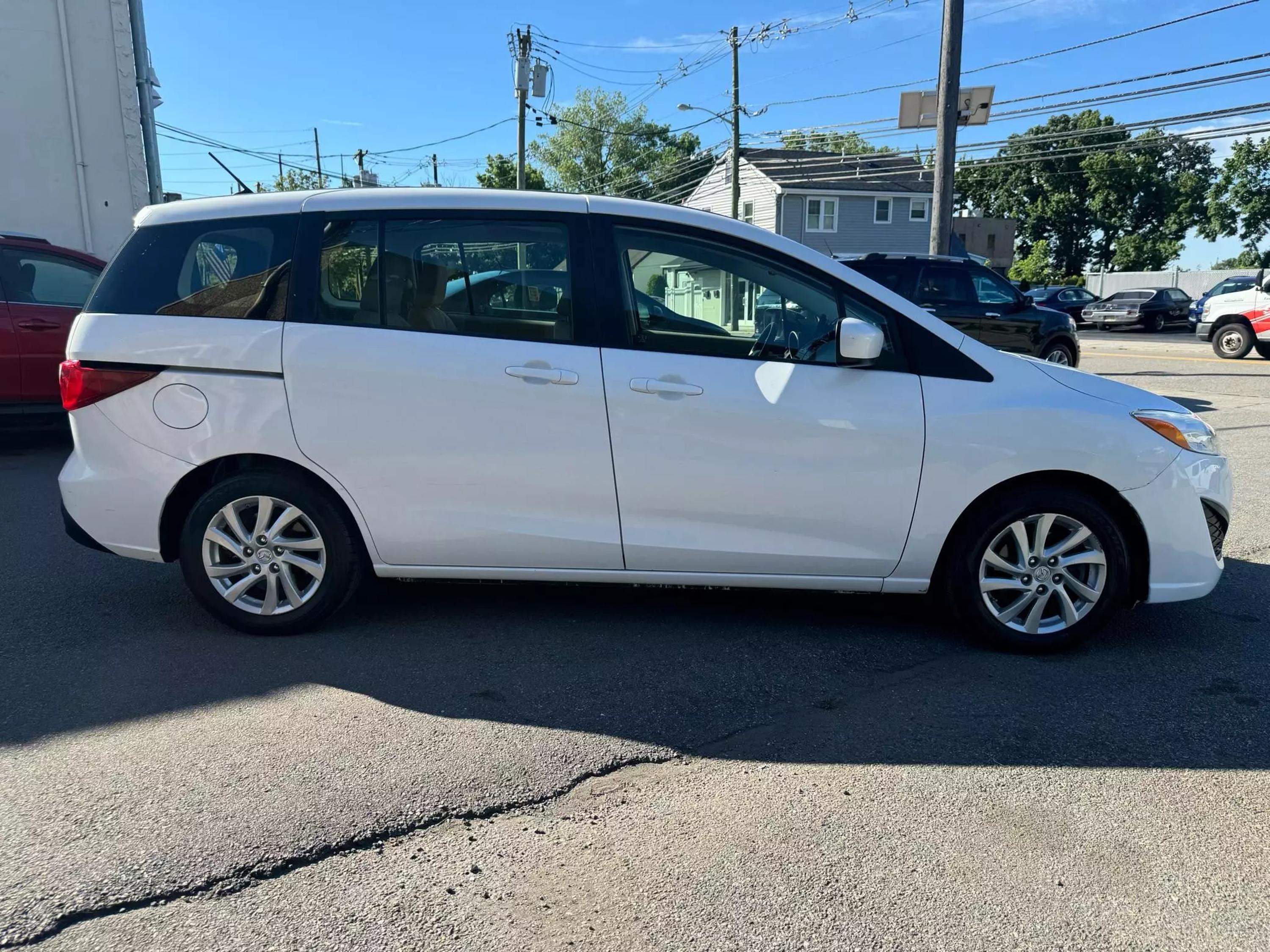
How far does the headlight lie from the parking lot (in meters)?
0.91

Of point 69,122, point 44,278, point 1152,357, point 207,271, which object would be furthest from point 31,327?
point 1152,357

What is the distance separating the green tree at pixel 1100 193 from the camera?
64750 mm

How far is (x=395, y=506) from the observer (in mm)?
3967

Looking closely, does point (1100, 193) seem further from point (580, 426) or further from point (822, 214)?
point (580, 426)

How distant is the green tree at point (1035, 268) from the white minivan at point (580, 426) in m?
57.1

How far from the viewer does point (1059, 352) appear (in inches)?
502

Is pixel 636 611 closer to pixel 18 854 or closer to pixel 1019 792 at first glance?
pixel 1019 792

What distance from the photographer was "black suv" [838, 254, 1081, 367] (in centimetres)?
1147

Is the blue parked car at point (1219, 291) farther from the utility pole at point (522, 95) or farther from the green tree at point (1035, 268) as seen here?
the green tree at point (1035, 268)

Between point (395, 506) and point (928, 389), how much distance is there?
229 centimetres

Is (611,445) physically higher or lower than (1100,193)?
lower

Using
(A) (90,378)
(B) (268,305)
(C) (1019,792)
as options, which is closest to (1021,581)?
(C) (1019,792)

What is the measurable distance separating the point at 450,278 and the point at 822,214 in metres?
41.0

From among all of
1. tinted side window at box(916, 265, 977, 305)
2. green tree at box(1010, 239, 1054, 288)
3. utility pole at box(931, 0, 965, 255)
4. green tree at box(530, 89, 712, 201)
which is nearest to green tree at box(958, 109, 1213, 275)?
green tree at box(1010, 239, 1054, 288)
